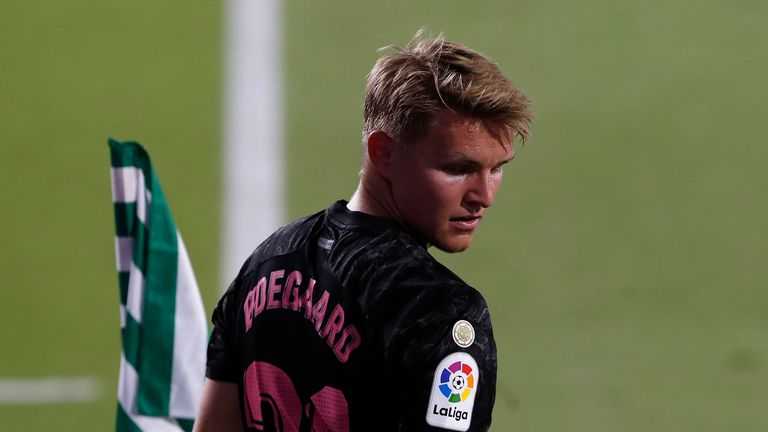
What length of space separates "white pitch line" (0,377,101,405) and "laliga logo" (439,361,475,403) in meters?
3.61

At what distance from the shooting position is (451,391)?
2.18 metres

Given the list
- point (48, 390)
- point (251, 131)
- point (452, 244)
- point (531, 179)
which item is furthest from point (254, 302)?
point (251, 131)

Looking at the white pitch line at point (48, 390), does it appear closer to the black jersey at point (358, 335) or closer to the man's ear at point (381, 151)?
the black jersey at point (358, 335)

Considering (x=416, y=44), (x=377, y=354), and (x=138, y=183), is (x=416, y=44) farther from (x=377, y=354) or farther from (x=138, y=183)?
(x=138, y=183)

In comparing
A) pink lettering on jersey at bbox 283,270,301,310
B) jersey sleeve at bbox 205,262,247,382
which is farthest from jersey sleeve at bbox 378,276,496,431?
jersey sleeve at bbox 205,262,247,382

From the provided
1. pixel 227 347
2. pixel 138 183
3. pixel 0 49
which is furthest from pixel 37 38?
pixel 227 347

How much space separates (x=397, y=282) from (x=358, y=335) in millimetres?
113

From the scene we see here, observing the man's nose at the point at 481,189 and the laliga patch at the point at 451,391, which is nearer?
the laliga patch at the point at 451,391

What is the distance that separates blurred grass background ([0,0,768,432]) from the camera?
5703 mm

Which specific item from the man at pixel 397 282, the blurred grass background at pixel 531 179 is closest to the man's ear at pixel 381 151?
the man at pixel 397 282

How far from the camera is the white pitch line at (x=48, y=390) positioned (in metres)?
5.48

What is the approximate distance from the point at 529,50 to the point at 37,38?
281 cm

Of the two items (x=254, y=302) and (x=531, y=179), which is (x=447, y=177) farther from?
(x=531, y=179)

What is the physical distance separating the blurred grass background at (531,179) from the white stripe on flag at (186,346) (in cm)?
214
